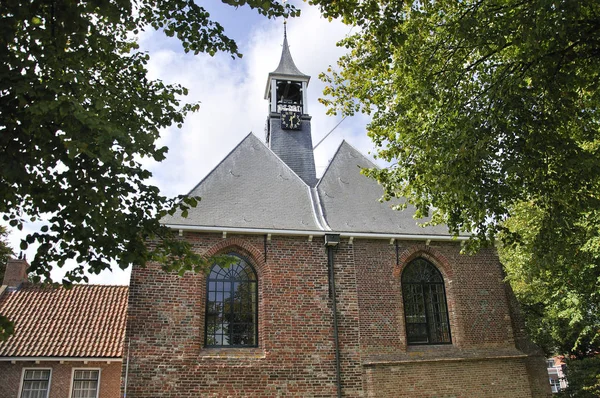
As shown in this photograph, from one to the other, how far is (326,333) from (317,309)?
0.62 m

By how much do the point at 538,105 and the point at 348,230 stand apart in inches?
253

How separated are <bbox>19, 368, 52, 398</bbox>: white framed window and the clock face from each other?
10.9 m

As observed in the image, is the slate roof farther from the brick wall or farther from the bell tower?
the brick wall

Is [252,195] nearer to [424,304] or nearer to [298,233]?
[298,233]

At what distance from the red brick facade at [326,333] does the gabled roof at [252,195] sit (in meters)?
0.45

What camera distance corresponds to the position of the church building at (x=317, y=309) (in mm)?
11117

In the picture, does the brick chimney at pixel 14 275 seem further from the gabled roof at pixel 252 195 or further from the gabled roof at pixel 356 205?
the gabled roof at pixel 356 205

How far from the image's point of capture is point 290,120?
17.2 metres

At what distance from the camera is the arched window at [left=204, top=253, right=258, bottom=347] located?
38.3 ft

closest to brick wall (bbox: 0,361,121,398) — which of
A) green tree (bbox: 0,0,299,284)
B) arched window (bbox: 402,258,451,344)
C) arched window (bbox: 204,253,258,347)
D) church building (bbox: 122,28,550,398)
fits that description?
church building (bbox: 122,28,550,398)

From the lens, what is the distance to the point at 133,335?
35.6 feet

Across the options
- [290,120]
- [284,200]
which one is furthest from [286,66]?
[284,200]

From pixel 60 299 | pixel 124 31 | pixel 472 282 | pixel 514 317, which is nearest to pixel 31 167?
pixel 124 31

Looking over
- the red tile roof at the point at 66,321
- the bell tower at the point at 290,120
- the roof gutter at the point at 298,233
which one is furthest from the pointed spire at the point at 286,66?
the red tile roof at the point at 66,321
